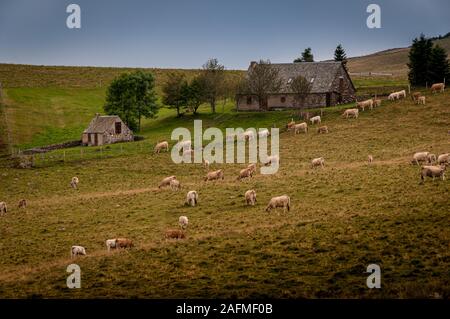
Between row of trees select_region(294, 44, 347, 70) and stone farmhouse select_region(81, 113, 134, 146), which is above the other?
row of trees select_region(294, 44, 347, 70)

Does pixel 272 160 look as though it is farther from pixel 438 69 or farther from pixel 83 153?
pixel 438 69

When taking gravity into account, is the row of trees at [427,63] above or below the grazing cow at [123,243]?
above

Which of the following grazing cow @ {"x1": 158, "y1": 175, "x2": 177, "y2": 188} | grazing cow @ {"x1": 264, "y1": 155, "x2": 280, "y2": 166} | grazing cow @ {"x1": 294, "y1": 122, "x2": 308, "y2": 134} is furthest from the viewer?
grazing cow @ {"x1": 294, "y1": 122, "x2": 308, "y2": 134}

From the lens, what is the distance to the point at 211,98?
82000 mm

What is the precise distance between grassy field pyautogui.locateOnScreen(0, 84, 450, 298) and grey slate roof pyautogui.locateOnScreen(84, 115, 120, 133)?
625 inches

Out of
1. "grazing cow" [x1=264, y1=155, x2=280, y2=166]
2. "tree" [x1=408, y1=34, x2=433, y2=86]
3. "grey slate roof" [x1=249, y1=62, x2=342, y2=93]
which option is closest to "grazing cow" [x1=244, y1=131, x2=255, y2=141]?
"grazing cow" [x1=264, y1=155, x2=280, y2=166]

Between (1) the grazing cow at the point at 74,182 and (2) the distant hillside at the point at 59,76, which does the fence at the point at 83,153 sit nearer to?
(1) the grazing cow at the point at 74,182

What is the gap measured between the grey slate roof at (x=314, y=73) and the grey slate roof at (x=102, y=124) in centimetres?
2510

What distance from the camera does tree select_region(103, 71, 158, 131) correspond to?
7700cm

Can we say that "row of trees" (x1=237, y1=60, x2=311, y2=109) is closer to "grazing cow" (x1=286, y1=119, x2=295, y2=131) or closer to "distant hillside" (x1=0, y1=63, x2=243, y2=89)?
"grazing cow" (x1=286, y1=119, x2=295, y2=131)

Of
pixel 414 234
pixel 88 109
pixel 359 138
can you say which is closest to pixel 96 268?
pixel 414 234

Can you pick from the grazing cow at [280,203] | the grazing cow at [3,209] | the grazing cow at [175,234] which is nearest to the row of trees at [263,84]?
the grazing cow at [280,203]

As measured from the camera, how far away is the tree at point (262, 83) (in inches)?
3095

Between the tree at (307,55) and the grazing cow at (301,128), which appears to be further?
the tree at (307,55)
